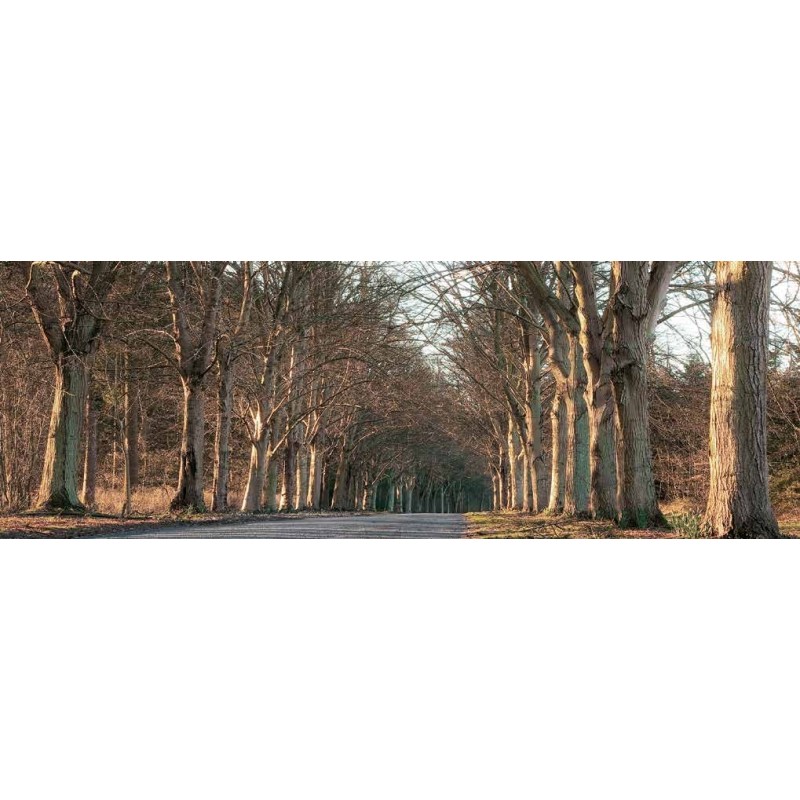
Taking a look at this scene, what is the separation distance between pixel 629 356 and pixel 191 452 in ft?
20.3

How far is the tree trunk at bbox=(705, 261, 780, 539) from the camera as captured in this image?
923 cm

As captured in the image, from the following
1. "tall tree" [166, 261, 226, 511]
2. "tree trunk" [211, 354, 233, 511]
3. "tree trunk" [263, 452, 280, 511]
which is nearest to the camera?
"tall tree" [166, 261, 226, 511]

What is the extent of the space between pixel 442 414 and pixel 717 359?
10.6 m

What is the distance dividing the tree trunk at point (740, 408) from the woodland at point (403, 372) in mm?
19

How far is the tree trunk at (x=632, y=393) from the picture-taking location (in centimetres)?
1102

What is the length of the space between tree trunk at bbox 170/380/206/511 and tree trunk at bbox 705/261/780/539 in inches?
284

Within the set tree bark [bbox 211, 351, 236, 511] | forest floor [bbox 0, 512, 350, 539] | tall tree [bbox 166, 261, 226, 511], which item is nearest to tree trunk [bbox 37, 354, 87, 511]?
forest floor [bbox 0, 512, 350, 539]

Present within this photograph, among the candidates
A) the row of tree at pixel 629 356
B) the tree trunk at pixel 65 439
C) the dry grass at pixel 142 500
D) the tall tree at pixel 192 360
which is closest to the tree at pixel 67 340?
the tree trunk at pixel 65 439

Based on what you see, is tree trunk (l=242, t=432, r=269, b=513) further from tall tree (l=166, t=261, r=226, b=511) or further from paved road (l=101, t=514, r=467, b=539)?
paved road (l=101, t=514, r=467, b=539)

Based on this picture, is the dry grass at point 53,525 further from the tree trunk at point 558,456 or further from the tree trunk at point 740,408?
the tree trunk at point 558,456

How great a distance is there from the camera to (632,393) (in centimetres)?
1134
